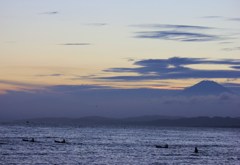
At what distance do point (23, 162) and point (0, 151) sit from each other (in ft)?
58.9

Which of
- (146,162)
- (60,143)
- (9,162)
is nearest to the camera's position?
(9,162)

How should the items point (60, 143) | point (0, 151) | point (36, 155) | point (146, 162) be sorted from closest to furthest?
point (146, 162)
point (36, 155)
point (0, 151)
point (60, 143)

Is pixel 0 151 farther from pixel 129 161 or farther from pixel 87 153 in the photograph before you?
pixel 129 161

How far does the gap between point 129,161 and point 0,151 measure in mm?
22627

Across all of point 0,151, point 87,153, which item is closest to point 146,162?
point 87,153

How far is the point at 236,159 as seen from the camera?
294 feet

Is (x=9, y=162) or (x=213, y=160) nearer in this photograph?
(x=9, y=162)

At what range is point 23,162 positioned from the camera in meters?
73.8

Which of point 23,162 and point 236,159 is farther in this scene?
point 236,159

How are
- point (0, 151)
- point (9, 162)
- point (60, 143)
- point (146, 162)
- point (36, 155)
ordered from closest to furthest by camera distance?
point (9, 162) < point (146, 162) < point (36, 155) < point (0, 151) < point (60, 143)

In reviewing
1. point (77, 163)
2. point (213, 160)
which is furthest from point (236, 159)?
point (77, 163)

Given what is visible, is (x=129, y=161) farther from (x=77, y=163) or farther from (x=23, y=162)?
(x=23, y=162)

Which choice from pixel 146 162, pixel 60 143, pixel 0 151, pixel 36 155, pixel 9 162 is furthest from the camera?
pixel 60 143

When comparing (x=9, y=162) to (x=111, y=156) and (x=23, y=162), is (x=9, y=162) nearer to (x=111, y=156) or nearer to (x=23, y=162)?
(x=23, y=162)
